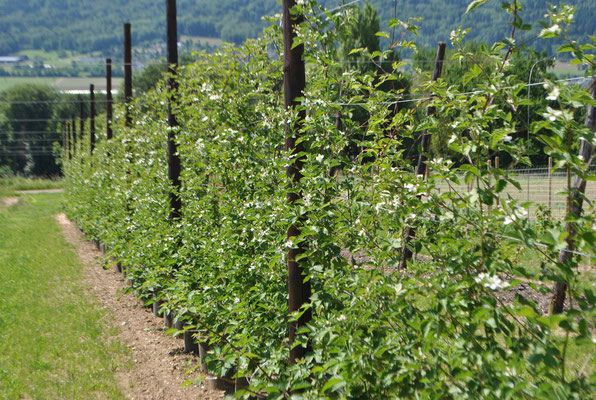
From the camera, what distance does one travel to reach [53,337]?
7684 millimetres

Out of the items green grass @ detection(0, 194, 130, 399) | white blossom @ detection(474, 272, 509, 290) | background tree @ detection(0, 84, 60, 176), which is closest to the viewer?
white blossom @ detection(474, 272, 509, 290)

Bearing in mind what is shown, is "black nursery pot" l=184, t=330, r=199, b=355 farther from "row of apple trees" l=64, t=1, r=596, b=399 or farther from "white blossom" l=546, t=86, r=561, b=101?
"white blossom" l=546, t=86, r=561, b=101

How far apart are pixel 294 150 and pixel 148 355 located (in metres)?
4.07

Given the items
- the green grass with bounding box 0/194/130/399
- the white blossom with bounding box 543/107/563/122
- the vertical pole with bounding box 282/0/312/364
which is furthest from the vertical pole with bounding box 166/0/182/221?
the white blossom with bounding box 543/107/563/122

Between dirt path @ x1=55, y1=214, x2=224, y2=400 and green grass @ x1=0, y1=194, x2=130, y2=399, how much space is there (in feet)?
0.59

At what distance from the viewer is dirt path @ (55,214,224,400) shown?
19.2 ft

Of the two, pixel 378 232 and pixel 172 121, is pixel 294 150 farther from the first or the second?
pixel 172 121

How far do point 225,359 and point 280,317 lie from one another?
60cm

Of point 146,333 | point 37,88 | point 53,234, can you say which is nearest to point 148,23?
point 37,88

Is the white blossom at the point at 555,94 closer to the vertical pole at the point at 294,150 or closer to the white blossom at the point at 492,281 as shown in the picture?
the white blossom at the point at 492,281

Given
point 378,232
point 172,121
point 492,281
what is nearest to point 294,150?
point 378,232

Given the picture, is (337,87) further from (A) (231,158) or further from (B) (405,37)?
(A) (231,158)

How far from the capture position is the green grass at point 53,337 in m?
6.01

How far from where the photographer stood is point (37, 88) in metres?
80.5
